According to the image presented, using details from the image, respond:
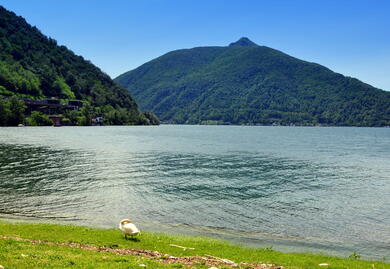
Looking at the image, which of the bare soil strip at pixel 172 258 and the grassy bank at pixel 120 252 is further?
the bare soil strip at pixel 172 258

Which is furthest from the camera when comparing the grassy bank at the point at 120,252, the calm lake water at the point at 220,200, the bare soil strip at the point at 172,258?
the calm lake water at the point at 220,200

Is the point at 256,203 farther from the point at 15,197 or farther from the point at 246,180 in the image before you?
the point at 15,197

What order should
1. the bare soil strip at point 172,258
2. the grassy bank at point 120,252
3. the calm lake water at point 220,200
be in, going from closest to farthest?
the grassy bank at point 120,252 < the bare soil strip at point 172,258 < the calm lake water at point 220,200

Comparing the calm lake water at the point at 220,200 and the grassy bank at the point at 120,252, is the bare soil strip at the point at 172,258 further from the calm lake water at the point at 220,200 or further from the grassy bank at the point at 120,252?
the calm lake water at the point at 220,200

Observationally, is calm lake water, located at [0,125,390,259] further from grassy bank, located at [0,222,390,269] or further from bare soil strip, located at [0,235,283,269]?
bare soil strip, located at [0,235,283,269]

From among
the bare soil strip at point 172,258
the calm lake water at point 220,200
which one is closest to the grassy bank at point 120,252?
the bare soil strip at point 172,258

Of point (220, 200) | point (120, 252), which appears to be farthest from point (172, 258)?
point (220, 200)

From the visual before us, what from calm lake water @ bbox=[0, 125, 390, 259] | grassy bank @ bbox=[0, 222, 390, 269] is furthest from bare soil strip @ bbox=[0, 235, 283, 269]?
calm lake water @ bbox=[0, 125, 390, 259]

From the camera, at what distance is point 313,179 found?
63.5 m

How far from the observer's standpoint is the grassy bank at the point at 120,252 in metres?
18.5

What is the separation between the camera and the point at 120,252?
2248 cm

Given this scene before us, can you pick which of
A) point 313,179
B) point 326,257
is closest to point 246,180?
point 313,179

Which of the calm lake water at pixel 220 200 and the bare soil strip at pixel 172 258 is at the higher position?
the bare soil strip at pixel 172 258

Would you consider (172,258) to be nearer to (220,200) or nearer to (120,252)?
(120,252)
